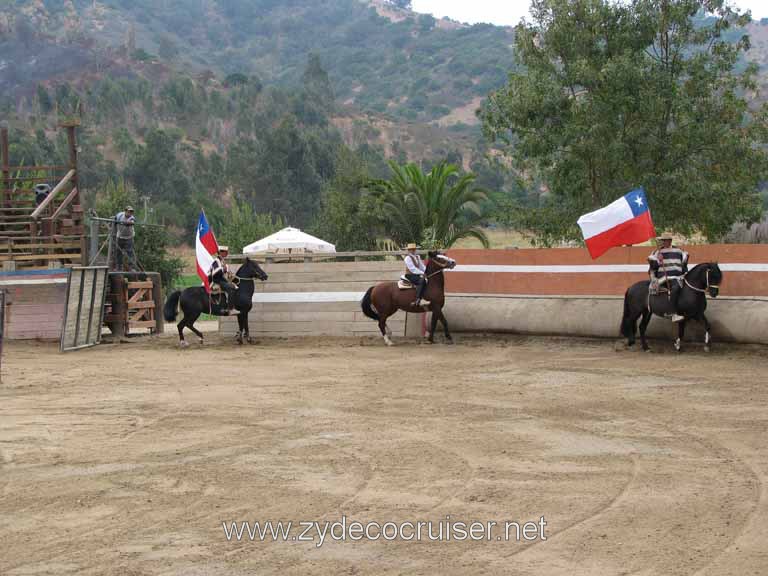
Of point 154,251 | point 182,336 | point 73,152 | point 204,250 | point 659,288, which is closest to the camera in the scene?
point 659,288

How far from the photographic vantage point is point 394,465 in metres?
9.10

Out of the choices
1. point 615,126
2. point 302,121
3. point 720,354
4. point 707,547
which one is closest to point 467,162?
point 302,121

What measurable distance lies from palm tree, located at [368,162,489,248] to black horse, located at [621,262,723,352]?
796 inches

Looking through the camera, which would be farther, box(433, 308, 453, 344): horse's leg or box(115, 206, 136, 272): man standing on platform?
box(115, 206, 136, 272): man standing on platform

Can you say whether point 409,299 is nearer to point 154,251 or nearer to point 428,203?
point 428,203

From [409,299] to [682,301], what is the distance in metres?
5.62

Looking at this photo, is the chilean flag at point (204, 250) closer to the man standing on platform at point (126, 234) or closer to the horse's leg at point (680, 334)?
the man standing on platform at point (126, 234)

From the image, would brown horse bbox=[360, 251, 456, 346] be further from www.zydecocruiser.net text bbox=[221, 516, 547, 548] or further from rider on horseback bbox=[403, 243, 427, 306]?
www.zydecocruiser.net text bbox=[221, 516, 547, 548]

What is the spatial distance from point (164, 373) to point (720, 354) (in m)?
9.26

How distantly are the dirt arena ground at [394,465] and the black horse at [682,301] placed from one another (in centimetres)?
88

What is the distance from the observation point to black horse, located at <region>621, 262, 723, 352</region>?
1692cm

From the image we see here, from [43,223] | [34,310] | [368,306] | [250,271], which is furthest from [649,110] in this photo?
[34,310]

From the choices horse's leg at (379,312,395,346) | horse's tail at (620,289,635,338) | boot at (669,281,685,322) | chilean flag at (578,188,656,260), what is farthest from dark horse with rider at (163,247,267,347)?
boot at (669,281,685,322)

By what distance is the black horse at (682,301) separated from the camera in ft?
55.5
